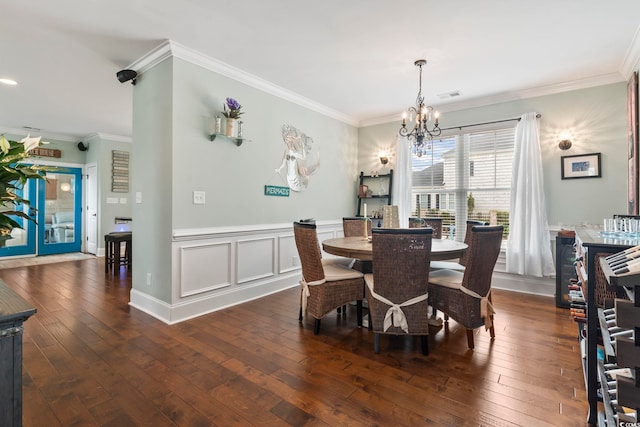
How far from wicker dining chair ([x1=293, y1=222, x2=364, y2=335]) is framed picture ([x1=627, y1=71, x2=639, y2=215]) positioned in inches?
109

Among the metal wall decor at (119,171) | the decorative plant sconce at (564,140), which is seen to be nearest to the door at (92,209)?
the metal wall decor at (119,171)

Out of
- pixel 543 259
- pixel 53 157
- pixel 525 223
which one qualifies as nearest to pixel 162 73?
pixel 525 223

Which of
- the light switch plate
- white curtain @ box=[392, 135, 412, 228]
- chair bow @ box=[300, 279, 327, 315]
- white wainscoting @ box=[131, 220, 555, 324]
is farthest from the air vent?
the light switch plate

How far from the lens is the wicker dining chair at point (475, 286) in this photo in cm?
229

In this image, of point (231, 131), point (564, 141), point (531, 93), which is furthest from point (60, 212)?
point (564, 141)

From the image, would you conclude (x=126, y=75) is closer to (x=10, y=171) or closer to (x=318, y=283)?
(x=10, y=171)

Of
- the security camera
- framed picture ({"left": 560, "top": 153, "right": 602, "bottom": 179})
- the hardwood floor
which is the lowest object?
the hardwood floor

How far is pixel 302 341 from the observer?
255 centimetres

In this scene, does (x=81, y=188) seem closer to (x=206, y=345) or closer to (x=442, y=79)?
(x=206, y=345)

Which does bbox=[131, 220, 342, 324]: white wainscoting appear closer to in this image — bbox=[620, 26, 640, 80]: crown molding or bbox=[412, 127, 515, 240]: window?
bbox=[412, 127, 515, 240]: window

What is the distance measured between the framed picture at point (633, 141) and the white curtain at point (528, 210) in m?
0.81

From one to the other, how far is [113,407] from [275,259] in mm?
2439

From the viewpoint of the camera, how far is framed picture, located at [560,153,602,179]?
3624 millimetres

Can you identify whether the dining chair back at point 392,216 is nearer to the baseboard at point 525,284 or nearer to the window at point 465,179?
the window at point 465,179
